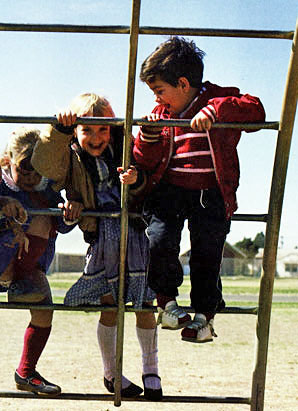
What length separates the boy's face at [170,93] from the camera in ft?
11.7

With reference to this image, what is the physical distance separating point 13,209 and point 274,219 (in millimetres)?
1189

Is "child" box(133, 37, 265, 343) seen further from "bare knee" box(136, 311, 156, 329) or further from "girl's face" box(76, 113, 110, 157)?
"bare knee" box(136, 311, 156, 329)

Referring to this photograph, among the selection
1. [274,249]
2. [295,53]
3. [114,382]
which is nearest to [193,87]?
[295,53]

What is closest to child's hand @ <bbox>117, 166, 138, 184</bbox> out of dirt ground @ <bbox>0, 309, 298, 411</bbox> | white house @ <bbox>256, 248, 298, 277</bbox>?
dirt ground @ <bbox>0, 309, 298, 411</bbox>

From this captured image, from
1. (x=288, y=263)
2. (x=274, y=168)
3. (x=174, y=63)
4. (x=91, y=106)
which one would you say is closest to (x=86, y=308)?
(x=91, y=106)

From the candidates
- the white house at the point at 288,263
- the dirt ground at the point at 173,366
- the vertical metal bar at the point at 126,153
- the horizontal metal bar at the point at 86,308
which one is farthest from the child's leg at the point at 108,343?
the white house at the point at 288,263

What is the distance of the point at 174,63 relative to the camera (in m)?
3.57

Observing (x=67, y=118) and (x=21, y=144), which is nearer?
(x=67, y=118)

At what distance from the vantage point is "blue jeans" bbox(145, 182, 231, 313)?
3.48 m

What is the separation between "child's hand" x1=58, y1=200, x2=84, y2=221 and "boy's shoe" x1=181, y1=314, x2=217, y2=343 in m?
0.71

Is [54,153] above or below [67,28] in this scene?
below

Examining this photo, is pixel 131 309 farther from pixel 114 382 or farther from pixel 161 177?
pixel 161 177

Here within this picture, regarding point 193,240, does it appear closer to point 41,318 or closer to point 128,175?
point 128,175

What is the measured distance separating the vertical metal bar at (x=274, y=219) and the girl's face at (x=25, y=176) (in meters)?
1.18
